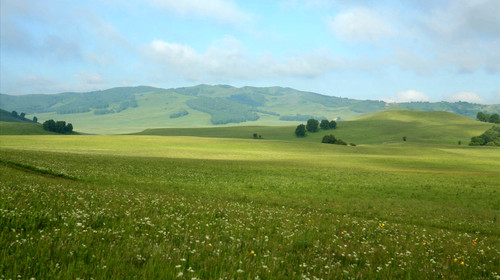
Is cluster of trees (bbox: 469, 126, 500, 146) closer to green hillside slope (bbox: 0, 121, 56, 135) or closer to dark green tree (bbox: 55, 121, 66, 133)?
dark green tree (bbox: 55, 121, 66, 133)

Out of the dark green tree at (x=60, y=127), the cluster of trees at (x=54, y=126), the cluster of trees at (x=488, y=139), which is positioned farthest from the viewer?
the dark green tree at (x=60, y=127)

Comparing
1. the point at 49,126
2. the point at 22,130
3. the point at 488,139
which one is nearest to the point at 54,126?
the point at 49,126

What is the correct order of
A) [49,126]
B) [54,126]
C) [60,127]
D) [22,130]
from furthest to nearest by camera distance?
[60,127], [54,126], [49,126], [22,130]

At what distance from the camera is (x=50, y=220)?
8562 millimetres

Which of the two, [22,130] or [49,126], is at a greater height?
[49,126]

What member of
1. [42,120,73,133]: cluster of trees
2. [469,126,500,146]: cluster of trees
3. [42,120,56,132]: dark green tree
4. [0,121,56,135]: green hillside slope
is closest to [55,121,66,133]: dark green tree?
[42,120,73,133]: cluster of trees

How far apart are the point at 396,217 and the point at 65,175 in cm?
2851

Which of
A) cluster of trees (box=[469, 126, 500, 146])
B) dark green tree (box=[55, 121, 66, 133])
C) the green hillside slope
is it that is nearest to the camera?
cluster of trees (box=[469, 126, 500, 146])

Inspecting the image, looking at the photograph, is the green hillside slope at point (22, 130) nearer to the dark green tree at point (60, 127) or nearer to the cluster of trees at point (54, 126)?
the cluster of trees at point (54, 126)

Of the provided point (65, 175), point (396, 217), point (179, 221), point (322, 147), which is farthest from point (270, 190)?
point (322, 147)

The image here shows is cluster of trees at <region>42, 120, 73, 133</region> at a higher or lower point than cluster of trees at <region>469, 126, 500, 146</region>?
higher

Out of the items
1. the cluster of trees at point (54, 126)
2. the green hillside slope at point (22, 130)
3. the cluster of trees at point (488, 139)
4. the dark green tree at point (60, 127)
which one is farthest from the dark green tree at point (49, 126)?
the cluster of trees at point (488, 139)

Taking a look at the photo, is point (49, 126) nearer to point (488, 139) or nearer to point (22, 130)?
point (22, 130)

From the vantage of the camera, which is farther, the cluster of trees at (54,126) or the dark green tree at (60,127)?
the dark green tree at (60,127)
